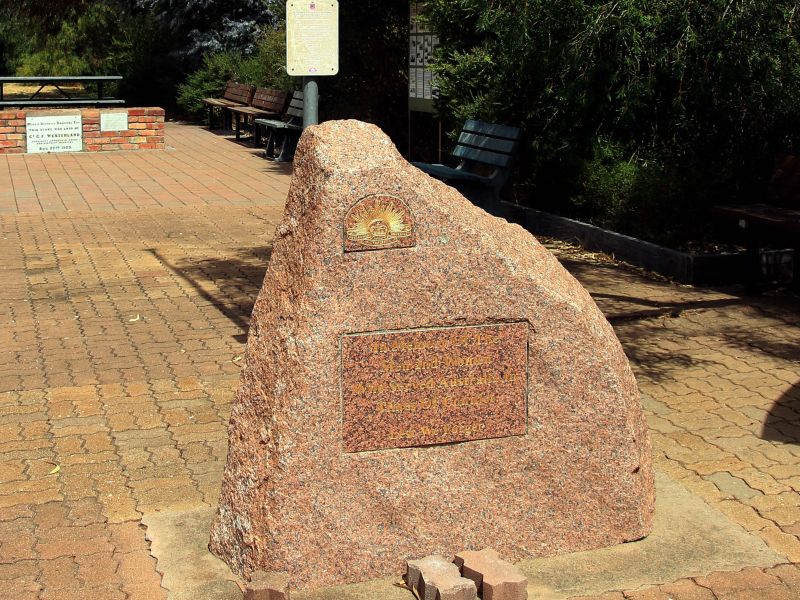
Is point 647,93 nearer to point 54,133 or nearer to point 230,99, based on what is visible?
point 54,133

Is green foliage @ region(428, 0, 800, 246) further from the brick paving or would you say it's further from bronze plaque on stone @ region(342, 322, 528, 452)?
bronze plaque on stone @ region(342, 322, 528, 452)

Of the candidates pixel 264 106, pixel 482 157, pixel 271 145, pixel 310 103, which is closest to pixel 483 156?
pixel 482 157

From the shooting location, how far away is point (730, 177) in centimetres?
980

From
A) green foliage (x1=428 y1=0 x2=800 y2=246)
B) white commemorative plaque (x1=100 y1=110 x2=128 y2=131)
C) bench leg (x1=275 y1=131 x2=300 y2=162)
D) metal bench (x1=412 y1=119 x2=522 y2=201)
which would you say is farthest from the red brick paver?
white commemorative plaque (x1=100 y1=110 x2=128 y2=131)

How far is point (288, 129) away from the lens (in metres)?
17.2

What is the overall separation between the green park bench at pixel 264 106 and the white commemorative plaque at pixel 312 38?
12.4 meters

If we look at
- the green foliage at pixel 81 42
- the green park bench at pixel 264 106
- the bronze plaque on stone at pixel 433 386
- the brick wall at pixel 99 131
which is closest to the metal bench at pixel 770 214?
the bronze plaque on stone at pixel 433 386

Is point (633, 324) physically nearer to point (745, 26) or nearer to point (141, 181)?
point (745, 26)

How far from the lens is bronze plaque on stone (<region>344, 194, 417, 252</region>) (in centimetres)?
382

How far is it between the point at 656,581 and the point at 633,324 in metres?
3.73

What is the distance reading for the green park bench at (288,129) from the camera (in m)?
17.1

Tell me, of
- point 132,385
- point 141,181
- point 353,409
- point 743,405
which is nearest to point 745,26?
point 743,405

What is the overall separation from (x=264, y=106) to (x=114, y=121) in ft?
8.67

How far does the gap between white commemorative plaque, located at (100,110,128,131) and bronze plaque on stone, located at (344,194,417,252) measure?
50.5 ft
